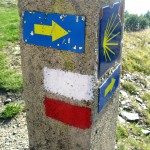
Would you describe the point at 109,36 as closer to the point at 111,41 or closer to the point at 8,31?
the point at 111,41

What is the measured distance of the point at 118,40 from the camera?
341cm

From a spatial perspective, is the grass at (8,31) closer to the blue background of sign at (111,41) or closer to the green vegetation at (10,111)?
the green vegetation at (10,111)

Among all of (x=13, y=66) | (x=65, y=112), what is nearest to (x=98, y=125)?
(x=65, y=112)

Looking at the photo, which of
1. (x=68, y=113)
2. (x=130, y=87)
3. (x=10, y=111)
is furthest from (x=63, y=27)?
(x=130, y=87)

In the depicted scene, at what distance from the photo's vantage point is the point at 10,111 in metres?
5.07

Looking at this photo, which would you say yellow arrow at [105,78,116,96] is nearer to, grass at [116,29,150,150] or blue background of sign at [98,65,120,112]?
blue background of sign at [98,65,120,112]

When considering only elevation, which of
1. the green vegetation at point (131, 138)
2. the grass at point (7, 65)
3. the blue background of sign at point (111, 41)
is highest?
the blue background of sign at point (111, 41)

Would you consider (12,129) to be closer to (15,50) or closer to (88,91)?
(88,91)

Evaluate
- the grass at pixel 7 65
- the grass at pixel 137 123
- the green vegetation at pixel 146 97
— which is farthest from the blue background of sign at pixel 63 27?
the green vegetation at pixel 146 97

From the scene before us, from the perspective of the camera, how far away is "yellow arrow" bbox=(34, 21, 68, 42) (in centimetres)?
278

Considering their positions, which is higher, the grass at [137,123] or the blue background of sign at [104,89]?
the blue background of sign at [104,89]

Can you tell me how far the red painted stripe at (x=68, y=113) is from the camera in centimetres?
303

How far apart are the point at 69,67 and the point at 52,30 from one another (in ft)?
1.43

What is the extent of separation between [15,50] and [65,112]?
4.93 metres
